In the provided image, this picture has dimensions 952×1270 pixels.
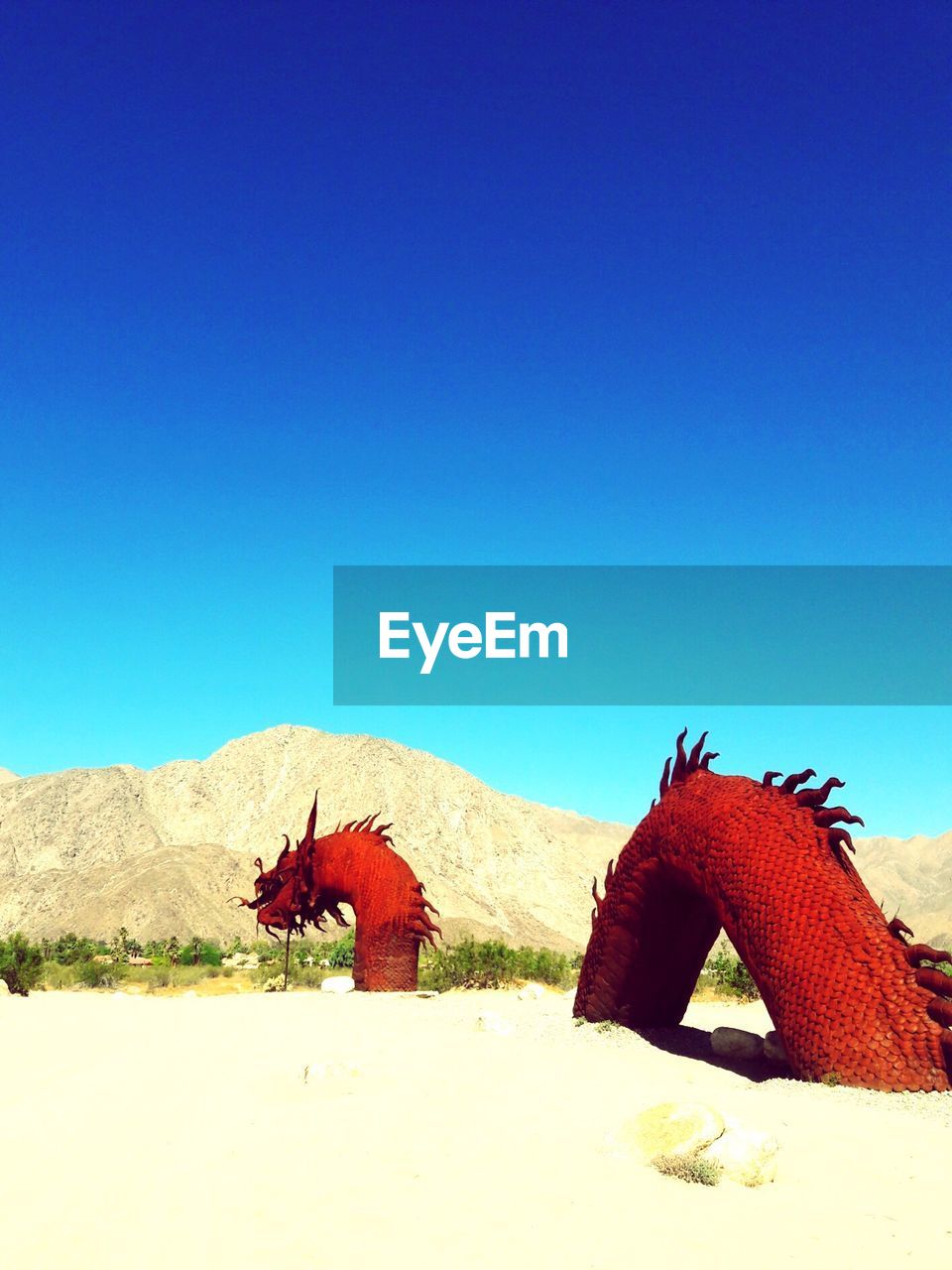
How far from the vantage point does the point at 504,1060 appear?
831 cm

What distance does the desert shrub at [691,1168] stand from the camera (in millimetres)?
4887

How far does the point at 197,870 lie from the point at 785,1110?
222 ft

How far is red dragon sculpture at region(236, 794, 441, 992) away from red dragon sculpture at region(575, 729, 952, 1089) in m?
6.16

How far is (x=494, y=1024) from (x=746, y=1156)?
641cm

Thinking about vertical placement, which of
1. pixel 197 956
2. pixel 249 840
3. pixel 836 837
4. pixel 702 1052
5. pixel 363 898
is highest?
pixel 836 837

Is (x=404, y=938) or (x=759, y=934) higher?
(x=759, y=934)

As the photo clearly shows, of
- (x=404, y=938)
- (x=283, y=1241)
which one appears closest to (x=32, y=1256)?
(x=283, y=1241)

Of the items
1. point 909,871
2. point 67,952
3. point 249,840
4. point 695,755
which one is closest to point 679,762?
point 695,755

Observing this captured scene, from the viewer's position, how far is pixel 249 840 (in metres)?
86.8

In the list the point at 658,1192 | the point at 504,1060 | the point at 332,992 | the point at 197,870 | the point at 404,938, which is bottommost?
the point at 197,870

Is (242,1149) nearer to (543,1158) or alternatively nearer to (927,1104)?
(543,1158)

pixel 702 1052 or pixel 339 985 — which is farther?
pixel 339 985

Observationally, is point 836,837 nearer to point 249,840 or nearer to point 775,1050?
point 775,1050

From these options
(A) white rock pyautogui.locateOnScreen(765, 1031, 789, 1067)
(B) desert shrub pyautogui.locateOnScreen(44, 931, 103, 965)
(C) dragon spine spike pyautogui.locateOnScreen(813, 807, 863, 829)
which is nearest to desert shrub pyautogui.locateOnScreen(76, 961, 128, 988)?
(B) desert shrub pyautogui.locateOnScreen(44, 931, 103, 965)
